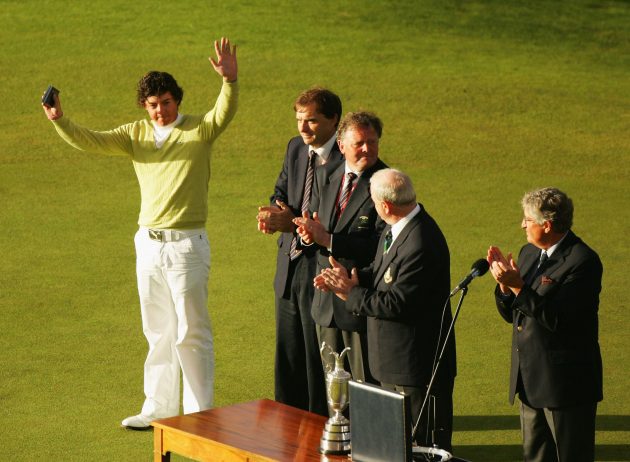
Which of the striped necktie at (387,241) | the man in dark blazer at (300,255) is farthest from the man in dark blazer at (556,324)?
the man in dark blazer at (300,255)

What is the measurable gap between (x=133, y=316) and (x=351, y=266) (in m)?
3.32

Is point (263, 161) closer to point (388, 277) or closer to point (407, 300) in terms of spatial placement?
point (388, 277)

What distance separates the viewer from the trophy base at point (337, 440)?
511 cm

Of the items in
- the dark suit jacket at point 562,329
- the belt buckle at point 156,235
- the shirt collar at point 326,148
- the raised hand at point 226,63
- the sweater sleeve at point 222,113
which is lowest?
the dark suit jacket at point 562,329

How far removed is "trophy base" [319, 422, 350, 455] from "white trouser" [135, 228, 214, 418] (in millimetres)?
1876

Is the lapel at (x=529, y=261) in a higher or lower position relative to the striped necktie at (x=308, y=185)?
lower

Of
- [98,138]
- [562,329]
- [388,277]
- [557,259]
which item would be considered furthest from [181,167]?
[562,329]

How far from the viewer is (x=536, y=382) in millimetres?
5434

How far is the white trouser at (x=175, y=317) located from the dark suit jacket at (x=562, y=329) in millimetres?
2052

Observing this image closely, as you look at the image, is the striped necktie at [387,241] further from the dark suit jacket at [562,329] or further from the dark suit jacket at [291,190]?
the dark suit jacket at [291,190]

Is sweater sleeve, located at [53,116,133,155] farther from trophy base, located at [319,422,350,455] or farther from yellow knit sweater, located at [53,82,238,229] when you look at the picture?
trophy base, located at [319,422,350,455]

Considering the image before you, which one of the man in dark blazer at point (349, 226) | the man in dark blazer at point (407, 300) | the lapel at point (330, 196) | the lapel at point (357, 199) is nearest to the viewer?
the man in dark blazer at point (407, 300)

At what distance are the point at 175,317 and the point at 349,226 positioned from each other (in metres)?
1.35

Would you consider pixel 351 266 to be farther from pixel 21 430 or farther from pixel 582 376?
pixel 21 430
